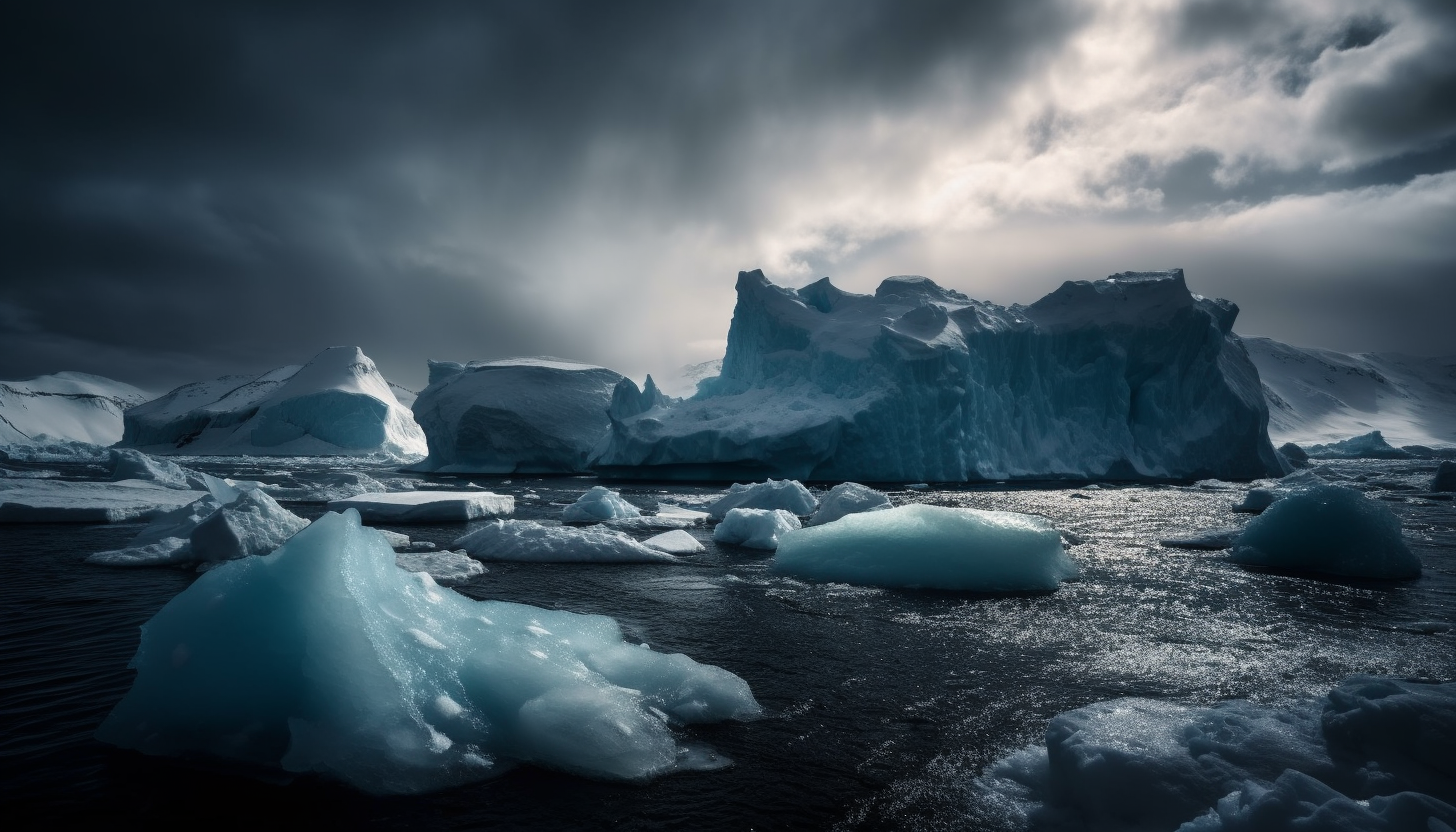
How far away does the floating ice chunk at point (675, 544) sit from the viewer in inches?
412

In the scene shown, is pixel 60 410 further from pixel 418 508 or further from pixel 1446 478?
pixel 1446 478

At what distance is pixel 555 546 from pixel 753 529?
136 inches

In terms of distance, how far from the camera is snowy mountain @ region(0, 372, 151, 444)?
82562mm

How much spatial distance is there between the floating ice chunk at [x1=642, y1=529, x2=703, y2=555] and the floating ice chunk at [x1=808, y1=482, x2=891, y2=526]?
Result: 2.91m

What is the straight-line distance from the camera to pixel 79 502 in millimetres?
13625

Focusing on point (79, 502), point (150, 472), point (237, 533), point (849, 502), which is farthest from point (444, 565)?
point (150, 472)

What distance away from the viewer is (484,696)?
366 centimetres

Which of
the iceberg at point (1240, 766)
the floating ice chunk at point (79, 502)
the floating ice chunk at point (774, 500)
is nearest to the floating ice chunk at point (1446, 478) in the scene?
the floating ice chunk at point (774, 500)

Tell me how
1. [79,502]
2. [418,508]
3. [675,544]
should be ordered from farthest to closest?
[418,508]
[79,502]
[675,544]

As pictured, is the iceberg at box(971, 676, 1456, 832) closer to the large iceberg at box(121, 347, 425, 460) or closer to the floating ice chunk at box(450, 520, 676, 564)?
the floating ice chunk at box(450, 520, 676, 564)

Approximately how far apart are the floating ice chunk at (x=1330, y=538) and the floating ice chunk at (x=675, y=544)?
26.6 ft

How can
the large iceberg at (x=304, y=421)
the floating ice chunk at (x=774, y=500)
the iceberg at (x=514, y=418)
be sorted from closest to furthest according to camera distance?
1. the floating ice chunk at (x=774, y=500)
2. the iceberg at (x=514, y=418)
3. the large iceberg at (x=304, y=421)

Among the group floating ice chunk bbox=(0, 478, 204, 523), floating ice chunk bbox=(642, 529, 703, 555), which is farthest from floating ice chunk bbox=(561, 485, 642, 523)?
floating ice chunk bbox=(0, 478, 204, 523)

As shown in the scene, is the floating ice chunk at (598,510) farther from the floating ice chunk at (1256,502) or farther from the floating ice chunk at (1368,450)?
the floating ice chunk at (1368,450)
